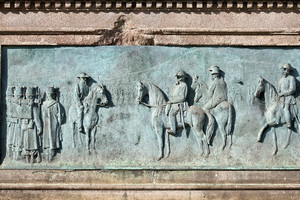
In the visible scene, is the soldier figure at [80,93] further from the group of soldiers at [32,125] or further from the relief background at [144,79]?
the group of soldiers at [32,125]

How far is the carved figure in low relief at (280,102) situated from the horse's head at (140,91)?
5.21 feet

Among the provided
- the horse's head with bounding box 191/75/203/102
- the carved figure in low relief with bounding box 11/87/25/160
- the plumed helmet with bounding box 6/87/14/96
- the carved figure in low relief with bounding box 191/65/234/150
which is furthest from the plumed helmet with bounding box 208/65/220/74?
the plumed helmet with bounding box 6/87/14/96

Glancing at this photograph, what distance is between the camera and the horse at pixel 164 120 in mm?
9477

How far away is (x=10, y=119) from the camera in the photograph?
9.62 metres

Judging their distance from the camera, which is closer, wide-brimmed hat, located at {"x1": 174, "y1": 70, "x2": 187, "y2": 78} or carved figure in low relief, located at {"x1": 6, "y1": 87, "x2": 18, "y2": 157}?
wide-brimmed hat, located at {"x1": 174, "y1": 70, "x2": 187, "y2": 78}

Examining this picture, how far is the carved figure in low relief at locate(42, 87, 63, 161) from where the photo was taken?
31.4 ft

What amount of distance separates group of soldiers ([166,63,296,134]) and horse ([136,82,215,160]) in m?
0.09

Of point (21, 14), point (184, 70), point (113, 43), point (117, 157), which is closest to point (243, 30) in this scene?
point (184, 70)

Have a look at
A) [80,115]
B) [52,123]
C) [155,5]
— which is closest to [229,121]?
[155,5]

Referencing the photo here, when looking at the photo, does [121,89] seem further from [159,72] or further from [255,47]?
[255,47]

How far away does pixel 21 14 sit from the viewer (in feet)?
31.7

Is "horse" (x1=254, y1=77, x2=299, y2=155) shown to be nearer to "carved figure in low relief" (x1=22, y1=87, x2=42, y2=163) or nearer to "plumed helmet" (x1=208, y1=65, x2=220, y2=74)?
"plumed helmet" (x1=208, y1=65, x2=220, y2=74)

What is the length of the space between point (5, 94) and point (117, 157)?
186 centimetres

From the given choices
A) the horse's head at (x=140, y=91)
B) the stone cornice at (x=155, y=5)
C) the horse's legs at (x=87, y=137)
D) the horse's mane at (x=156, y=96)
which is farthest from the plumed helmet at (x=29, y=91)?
the horse's mane at (x=156, y=96)
